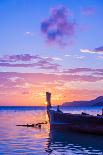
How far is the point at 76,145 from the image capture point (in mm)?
26438

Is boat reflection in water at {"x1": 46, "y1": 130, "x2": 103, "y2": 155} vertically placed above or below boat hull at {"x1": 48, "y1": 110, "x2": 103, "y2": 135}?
below

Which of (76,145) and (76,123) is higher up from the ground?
(76,123)

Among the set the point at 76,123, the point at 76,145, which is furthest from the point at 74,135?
the point at 76,145

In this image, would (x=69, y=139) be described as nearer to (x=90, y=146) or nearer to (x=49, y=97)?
(x=90, y=146)

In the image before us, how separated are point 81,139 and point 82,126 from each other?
3.51m

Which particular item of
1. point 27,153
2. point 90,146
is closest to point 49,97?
point 90,146

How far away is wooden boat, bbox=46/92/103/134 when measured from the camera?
103ft

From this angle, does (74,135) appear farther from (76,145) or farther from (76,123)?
(76,145)

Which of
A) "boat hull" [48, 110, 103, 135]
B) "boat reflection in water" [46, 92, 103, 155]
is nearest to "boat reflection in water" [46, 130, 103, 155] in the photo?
"boat reflection in water" [46, 92, 103, 155]

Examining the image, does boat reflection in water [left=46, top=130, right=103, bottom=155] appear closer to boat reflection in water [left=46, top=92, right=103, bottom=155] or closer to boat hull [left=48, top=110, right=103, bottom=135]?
boat reflection in water [left=46, top=92, right=103, bottom=155]

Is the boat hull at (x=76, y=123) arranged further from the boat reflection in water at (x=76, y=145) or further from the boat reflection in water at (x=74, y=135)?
the boat reflection in water at (x=76, y=145)

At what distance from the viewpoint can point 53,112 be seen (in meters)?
37.6

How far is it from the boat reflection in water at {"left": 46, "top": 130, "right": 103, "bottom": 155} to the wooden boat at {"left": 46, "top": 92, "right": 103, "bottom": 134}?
0.65m

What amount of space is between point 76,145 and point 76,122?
7586 millimetres
